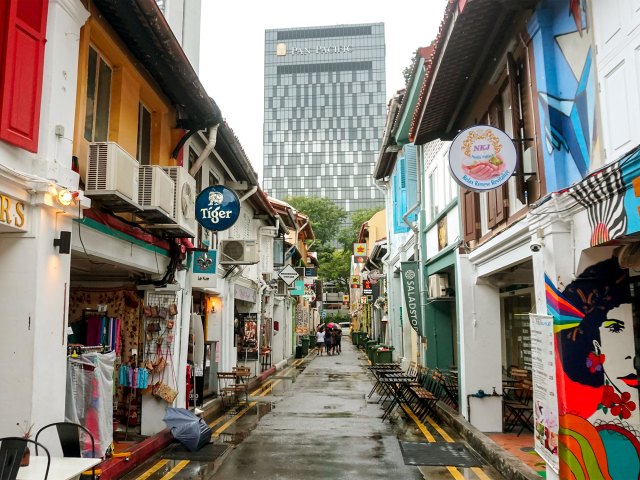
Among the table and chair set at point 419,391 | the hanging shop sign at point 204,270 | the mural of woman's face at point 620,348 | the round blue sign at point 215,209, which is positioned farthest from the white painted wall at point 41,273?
the table and chair set at point 419,391

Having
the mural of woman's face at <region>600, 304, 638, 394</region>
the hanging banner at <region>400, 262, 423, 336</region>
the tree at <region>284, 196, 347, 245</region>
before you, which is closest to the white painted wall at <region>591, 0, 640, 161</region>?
the mural of woman's face at <region>600, 304, 638, 394</region>

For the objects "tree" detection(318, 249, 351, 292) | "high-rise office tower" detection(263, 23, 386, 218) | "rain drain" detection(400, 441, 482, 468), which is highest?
"high-rise office tower" detection(263, 23, 386, 218)

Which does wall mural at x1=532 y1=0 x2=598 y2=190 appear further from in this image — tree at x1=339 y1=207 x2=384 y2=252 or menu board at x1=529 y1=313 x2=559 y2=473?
tree at x1=339 y1=207 x2=384 y2=252

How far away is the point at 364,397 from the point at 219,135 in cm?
804

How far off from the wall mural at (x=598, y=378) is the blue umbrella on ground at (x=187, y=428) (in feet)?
17.6

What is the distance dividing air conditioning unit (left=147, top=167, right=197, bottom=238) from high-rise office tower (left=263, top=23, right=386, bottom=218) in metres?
102

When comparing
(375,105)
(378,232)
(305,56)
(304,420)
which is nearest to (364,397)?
(304,420)

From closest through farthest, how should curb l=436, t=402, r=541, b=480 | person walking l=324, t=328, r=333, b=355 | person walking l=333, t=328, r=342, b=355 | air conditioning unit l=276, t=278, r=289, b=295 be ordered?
curb l=436, t=402, r=541, b=480 → air conditioning unit l=276, t=278, r=289, b=295 → person walking l=324, t=328, r=333, b=355 → person walking l=333, t=328, r=342, b=355

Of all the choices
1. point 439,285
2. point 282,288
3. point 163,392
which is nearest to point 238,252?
point 439,285

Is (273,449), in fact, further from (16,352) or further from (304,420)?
(16,352)

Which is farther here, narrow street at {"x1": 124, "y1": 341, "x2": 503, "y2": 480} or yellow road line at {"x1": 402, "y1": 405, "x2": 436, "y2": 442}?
yellow road line at {"x1": 402, "y1": 405, "x2": 436, "y2": 442}

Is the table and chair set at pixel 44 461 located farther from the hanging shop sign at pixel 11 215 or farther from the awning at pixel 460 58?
the awning at pixel 460 58

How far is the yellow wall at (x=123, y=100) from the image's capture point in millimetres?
6609

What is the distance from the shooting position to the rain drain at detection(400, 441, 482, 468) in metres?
8.12
